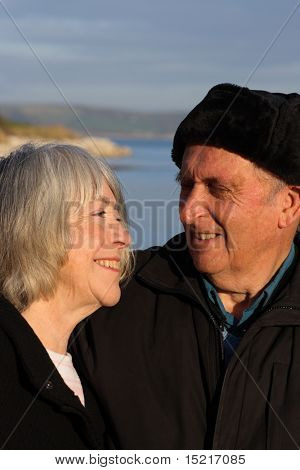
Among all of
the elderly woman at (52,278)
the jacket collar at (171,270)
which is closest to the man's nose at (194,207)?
the jacket collar at (171,270)

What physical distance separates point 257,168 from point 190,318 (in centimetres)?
57

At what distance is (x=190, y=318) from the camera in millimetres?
2760

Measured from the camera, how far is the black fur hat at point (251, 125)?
8.89 ft

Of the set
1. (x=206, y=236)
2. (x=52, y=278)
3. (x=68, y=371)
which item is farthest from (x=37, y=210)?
(x=206, y=236)

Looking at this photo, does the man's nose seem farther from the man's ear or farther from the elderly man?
the man's ear

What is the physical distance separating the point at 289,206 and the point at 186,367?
698mm

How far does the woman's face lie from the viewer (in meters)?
Result: 2.59

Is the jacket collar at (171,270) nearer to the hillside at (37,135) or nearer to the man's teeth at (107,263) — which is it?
the man's teeth at (107,263)

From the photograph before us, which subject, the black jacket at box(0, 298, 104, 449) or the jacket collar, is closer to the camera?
the black jacket at box(0, 298, 104, 449)

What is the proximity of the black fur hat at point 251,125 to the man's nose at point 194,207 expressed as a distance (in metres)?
0.19

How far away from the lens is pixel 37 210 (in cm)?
251

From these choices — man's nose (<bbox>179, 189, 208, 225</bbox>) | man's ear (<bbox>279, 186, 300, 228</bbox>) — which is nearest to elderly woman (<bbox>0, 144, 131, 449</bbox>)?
man's nose (<bbox>179, 189, 208, 225</bbox>)

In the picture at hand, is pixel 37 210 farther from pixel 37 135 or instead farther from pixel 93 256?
pixel 37 135

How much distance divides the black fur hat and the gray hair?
1.41 feet
